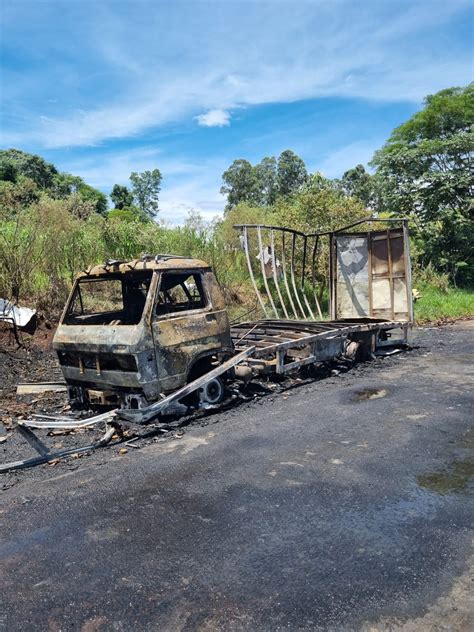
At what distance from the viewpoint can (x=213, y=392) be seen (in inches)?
257

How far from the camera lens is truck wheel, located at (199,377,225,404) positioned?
634 centimetres

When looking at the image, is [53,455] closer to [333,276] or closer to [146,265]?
[146,265]

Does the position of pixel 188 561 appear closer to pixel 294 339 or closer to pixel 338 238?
pixel 294 339

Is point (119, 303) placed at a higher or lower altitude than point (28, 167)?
lower

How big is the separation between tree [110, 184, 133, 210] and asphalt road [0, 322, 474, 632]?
47.8 metres

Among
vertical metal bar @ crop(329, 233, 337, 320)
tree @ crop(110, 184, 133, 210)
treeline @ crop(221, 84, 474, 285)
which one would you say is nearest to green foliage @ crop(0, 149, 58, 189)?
tree @ crop(110, 184, 133, 210)

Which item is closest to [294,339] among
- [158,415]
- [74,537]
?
[158,415]

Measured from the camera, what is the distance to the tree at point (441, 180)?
63.7ft

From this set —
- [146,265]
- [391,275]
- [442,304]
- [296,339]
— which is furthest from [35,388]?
[442,304]

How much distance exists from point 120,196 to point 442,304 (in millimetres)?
40873

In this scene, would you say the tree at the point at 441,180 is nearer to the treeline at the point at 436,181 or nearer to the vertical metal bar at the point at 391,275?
the treeline at the point at 436,181

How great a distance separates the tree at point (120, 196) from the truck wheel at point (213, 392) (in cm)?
4646

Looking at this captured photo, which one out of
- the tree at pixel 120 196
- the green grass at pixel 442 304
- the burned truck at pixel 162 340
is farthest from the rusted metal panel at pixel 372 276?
the tree at pixel 120 196

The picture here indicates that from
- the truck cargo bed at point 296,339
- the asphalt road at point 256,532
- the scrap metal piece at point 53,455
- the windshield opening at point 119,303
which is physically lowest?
the asphalt road at point 256,532
